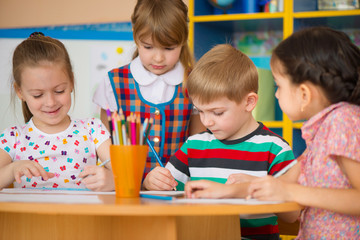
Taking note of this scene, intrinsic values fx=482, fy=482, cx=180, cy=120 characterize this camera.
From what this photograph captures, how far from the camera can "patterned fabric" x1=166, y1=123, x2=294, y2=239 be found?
4.43 ft

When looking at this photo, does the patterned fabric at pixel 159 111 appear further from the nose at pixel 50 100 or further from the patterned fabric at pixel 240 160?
the nose at pixel 50 100

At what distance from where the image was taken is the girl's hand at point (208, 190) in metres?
1.00

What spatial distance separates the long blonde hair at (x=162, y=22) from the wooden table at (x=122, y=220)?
0.81 m

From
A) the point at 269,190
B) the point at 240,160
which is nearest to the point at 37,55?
the point at 240,160

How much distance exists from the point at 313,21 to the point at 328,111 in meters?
1.57

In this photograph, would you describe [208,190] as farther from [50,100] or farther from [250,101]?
[50,100]

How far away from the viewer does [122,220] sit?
0.96m

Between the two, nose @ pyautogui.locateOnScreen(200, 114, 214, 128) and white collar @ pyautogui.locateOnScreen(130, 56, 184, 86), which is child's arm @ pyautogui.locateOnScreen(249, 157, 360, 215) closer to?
nose @ pyautogui.locateOnScreen(200, 114, 214, 128)

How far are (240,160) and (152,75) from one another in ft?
2.00

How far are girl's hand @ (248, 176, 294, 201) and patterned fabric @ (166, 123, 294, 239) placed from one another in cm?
35

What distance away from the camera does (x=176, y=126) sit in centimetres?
191

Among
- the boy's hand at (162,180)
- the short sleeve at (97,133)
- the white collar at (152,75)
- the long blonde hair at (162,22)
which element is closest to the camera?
the boy's hand at (162,180)

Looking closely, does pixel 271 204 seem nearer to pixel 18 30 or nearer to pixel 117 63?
pixel 117 63

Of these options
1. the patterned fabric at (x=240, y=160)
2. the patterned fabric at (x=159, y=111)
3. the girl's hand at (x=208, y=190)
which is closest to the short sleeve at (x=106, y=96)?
the patterned fabric at (x=159, y=111)
